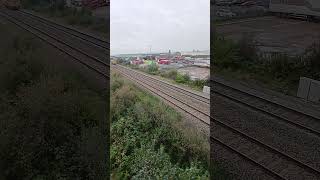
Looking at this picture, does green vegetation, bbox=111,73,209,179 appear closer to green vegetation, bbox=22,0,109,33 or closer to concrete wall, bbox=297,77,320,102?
green vegetation, bbox=22,0,109,33

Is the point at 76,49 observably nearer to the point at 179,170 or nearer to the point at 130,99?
the point at 130,99

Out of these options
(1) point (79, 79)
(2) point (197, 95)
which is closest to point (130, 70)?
(1) point (79, 79)

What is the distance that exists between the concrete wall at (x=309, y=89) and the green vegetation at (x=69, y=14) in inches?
173

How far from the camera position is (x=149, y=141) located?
5281mm

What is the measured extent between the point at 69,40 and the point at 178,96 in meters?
2.00

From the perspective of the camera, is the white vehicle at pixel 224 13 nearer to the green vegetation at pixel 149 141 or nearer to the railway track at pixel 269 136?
the railway track at pixel 269 136

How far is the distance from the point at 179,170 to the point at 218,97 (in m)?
2.18

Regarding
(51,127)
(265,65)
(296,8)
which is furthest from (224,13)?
(51,127)

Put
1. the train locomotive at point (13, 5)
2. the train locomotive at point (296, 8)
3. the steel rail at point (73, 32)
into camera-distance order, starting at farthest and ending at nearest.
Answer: the train locomotive at point (296, 8)
the train locomotive at point (13, 5)
the steel rail at point (73, 32)

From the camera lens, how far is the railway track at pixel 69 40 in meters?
5.49

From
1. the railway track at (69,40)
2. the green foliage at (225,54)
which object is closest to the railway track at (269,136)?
the green foliage at (225,54)

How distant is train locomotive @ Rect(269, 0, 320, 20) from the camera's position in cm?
820

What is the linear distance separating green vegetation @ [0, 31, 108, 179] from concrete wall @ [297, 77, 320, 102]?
4.33 meters

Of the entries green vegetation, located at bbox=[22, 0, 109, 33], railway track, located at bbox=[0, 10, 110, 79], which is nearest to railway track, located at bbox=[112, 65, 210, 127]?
railway track, located at bbox=[0, 10, 110, 79]
